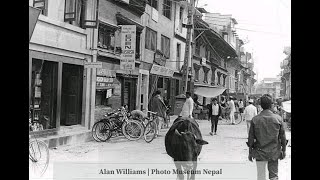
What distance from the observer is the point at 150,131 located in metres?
10.3

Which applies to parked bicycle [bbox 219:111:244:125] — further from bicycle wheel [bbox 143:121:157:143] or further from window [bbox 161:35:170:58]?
bicycle wheel [bbox 143:121:157:143]

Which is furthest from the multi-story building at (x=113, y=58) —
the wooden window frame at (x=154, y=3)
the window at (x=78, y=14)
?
the wooden window frame at (x=154, y=3)

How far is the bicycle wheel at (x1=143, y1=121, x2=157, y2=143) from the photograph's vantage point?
1023cm

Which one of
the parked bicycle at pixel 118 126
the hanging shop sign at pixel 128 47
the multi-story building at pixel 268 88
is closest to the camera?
the multi-story building at pixel 268 88

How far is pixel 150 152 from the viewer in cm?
848

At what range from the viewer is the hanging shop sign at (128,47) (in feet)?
35.4

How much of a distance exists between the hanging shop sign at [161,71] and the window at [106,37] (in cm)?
307

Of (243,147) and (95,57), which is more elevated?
(95,57)

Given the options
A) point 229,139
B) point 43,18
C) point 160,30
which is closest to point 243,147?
point 229,139

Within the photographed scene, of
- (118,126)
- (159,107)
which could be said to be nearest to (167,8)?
(159,107)

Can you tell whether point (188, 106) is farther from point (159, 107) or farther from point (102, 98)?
point (102, 98)

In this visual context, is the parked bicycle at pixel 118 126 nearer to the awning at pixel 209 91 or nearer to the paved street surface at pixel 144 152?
the paved street surface at pixel 144 152
